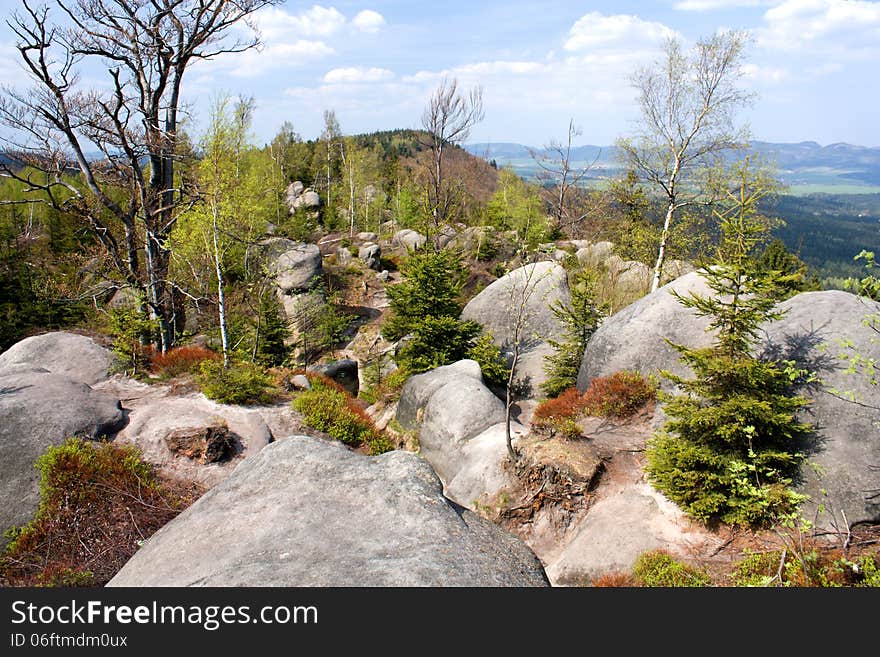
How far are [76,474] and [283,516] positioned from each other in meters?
6.30

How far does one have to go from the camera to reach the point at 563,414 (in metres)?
13.4

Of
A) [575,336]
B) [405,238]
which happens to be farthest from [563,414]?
[405,238]

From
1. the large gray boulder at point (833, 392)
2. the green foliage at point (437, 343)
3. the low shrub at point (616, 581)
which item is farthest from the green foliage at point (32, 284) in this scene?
the large gray boulder at point (833, 392)

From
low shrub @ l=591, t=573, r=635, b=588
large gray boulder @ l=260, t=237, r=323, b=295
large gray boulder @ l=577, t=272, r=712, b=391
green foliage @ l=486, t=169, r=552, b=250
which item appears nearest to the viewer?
low shrub @ l=591, t=573, r=635, b=588

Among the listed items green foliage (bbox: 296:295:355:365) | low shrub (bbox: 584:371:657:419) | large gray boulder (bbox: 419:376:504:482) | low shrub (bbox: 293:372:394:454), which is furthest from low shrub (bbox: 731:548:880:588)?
green foliage (bbox: 296:295:355:365)

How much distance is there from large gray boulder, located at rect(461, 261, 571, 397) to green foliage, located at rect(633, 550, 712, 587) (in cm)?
954

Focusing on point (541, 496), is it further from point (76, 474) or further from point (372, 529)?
point (76, 474)

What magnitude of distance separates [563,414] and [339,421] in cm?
630

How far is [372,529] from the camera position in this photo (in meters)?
6.68

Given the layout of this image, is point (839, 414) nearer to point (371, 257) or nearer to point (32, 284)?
point (32, 284)

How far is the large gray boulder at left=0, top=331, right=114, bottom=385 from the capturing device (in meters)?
15.6

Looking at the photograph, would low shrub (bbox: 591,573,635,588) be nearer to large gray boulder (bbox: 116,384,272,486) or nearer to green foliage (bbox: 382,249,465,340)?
large gray boulder (bbox: 116,384,272,486)

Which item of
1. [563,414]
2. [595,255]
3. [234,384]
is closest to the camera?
[563,414]

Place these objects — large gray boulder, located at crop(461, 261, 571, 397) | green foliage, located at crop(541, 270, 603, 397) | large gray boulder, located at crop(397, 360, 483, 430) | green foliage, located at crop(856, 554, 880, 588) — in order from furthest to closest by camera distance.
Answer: large gray boulder, located at crop(461, 261, 571, 397) → green foliage, located at crop(541, 270, 603, 397) → large gray boulder, located at crop(397, 360, 483, 430) → green foliage, located at crop(856, 554, 880, 588)
